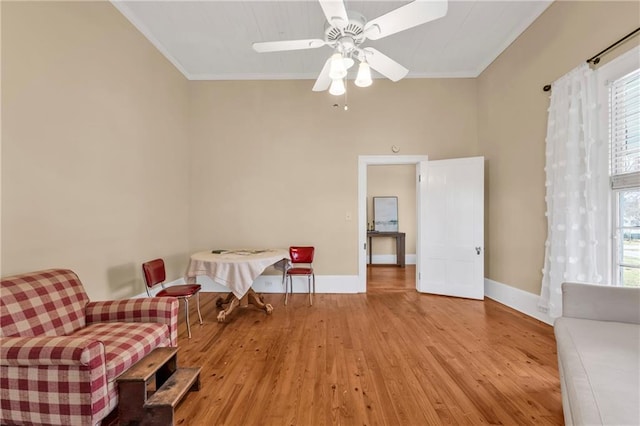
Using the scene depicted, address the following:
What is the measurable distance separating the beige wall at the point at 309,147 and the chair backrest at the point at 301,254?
0.26 metres

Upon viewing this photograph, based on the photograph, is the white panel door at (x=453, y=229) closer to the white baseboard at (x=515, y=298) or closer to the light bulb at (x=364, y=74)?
the white baseboard at (x=515, y=298)

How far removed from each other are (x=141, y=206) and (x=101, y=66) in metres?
1.54

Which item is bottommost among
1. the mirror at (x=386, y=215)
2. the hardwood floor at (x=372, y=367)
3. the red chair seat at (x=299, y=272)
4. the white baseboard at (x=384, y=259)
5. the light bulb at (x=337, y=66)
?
the hardwood floor at (x=372, y=367)

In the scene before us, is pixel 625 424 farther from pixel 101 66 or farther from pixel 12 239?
pixel 101 66

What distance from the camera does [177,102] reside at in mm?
4121

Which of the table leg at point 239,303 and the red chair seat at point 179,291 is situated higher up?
the red chair seat at point 179,291

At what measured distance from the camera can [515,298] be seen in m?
3.49

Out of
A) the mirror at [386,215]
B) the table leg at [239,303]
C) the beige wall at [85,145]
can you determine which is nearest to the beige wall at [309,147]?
the beige wall at [85,145]

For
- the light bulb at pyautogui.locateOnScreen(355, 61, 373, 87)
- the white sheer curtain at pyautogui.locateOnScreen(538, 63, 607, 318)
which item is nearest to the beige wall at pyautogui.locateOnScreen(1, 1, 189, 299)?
the light bulb at pyautogui.locateOnScreen(355, 61, 373, 87)

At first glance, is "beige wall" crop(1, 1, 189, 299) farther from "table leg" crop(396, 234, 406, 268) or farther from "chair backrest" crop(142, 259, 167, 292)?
"table leg" crop(396, 234, 406, 268)

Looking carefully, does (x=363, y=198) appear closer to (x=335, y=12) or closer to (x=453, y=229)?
(x=453, y=229)

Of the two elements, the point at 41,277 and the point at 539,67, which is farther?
the point at 539,67

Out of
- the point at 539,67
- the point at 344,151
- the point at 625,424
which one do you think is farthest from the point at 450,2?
the point at 625,424

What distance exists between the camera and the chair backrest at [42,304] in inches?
61.7
